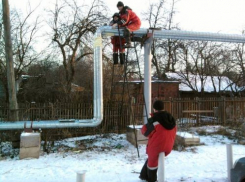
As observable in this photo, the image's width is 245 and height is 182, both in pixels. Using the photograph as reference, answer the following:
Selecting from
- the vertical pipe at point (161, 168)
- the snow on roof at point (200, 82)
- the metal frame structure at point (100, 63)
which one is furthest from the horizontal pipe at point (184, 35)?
the snow on roof at point (200, 82)

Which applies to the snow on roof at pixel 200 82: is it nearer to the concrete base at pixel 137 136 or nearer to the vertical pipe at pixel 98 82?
the concrete base at pixel 137 136

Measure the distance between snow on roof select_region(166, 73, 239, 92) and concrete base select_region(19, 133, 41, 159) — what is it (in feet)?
79.5

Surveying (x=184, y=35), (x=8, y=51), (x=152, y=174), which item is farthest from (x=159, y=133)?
(x=8, y=51)

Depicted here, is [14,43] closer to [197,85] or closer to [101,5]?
[101,5]

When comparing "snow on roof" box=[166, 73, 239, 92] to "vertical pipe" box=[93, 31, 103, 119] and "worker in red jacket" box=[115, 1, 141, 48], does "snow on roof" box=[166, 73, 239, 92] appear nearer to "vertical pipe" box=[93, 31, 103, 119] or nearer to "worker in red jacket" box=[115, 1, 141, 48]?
"worker in red jacket" box=[115, 1, 141, 48]

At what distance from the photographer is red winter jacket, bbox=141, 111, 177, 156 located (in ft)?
14.6

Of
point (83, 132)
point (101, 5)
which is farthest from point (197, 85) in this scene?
point (83, 132)

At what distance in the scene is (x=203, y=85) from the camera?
2897 centimetres

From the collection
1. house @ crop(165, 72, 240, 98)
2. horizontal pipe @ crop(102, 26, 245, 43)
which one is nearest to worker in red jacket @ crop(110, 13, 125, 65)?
horizontal pipe @ crop(102, 26, 245, 43)

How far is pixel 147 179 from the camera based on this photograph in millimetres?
4949

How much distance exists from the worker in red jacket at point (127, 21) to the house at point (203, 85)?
22.7 m

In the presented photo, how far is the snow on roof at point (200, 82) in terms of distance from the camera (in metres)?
29.0

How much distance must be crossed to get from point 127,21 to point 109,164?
4.00 meters

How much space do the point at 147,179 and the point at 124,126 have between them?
625 centimetres
